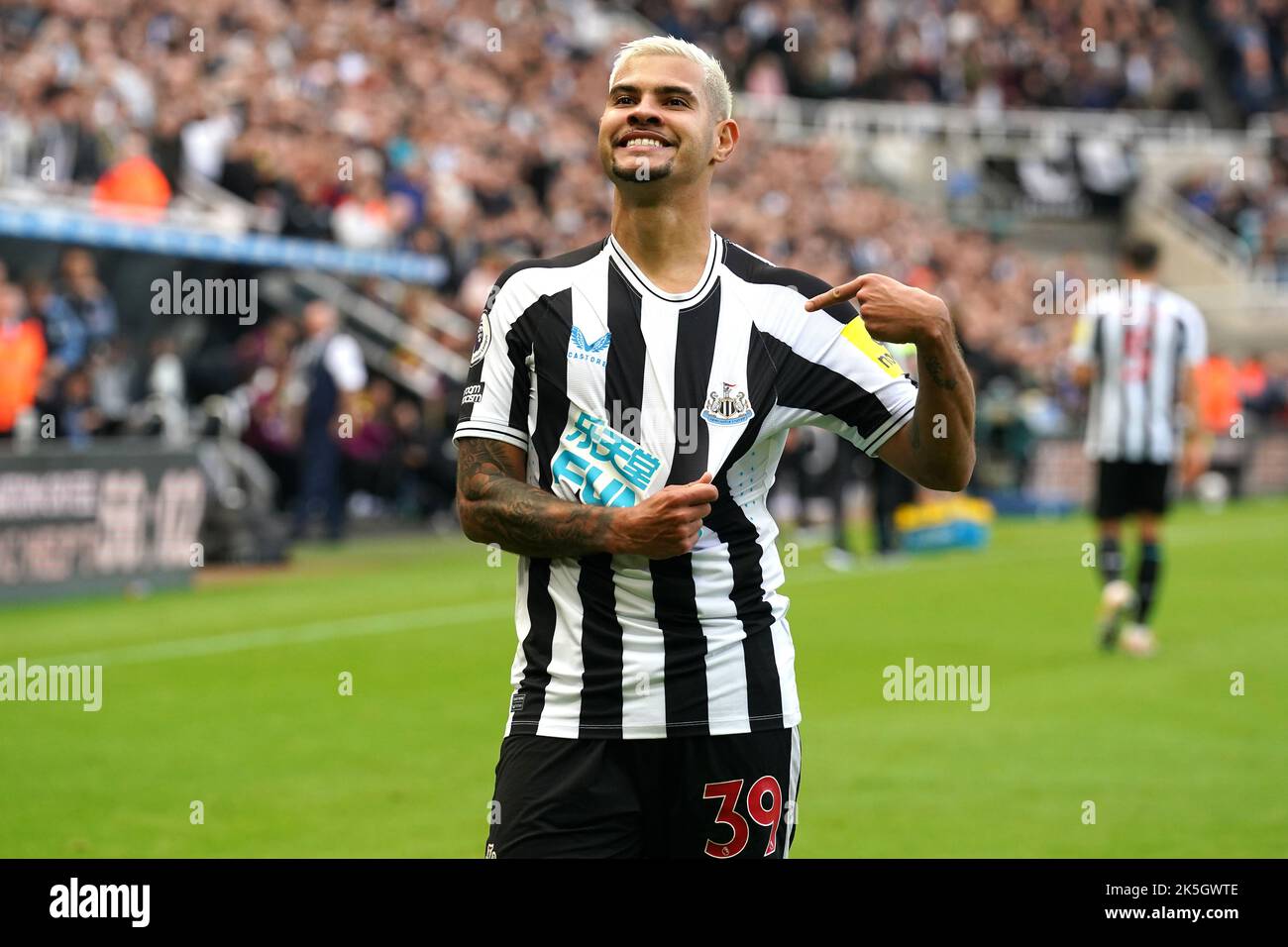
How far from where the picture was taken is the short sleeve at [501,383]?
4164mm

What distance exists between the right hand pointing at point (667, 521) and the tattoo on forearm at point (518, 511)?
65 mm

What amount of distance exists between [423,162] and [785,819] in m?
19.7

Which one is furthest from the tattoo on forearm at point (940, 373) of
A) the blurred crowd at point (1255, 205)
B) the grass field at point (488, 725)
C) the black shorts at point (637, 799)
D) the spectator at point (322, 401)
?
the blurred crowd at point (1255, 205)

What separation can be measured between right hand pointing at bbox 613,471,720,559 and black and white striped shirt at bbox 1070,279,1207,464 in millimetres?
8619

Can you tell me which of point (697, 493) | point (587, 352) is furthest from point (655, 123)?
point (697, 493)

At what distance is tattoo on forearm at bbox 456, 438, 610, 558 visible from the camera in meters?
3.95

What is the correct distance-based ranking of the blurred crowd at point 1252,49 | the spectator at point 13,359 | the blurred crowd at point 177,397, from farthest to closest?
the blurred crowd at point 1252,49 < the blurred crowd at point 177,397 < the spectator at point 13,359

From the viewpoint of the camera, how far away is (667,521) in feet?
12.5

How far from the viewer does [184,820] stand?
7520 mm

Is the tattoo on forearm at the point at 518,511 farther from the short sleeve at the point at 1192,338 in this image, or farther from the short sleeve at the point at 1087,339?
the short sleeve at the point at 1192,338

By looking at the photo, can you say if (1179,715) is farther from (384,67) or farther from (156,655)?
(384,67)

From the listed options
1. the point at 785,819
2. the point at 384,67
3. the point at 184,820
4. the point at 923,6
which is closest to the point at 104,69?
the point at 384,67

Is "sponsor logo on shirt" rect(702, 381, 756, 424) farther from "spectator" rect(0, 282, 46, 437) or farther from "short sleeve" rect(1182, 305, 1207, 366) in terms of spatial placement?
"spectator" rect(0, 282, 46, 437)

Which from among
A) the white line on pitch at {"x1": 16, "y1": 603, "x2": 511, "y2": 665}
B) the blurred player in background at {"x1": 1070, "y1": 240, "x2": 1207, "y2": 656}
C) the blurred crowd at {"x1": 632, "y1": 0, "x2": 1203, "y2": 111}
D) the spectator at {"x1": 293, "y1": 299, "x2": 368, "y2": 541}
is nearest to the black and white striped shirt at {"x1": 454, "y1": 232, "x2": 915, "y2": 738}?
the white line on pitch at {"x1": 16, "y1": 603, "x2": 511, "y2": 665}
